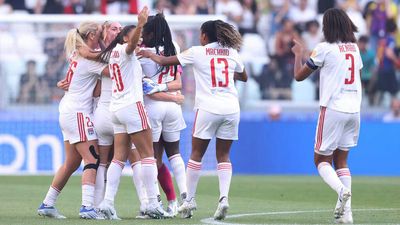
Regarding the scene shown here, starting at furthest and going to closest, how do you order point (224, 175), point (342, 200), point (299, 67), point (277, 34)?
1. point (277, 34)
2. point (224, 175)
3. point (299, 67)
4. point (342, 200)

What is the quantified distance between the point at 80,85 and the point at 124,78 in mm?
699

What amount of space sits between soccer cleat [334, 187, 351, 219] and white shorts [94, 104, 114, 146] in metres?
2.50

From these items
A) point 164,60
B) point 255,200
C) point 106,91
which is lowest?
point 255,200

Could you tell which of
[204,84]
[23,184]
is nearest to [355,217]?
[204,84]

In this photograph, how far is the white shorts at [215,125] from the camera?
446 inches

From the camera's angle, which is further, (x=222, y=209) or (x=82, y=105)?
(x=82, y=105)

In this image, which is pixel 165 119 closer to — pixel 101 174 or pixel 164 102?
pixel 164 102

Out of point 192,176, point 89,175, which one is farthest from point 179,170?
point 89,175

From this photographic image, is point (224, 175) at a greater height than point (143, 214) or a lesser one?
greater

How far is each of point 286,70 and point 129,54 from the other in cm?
1189

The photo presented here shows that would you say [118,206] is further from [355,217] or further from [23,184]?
[23,184]

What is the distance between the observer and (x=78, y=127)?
1158cm

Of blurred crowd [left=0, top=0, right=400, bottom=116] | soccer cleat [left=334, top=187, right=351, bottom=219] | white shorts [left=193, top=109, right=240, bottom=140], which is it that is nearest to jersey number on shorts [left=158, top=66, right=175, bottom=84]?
white shorts [left=193, top=109, right=240, bottom=140]

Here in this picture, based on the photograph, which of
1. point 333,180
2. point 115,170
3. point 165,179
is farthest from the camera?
point 165,179
